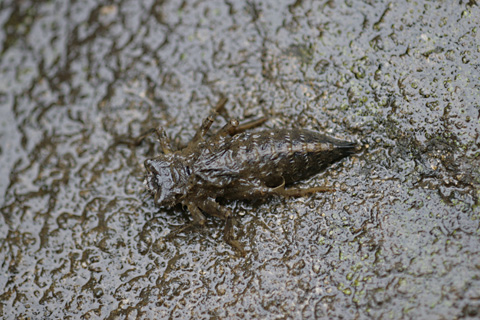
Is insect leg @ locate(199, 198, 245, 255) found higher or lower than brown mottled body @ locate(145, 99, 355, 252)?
lower

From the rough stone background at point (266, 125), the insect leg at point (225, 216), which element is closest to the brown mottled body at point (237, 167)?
the insect leg at point (225, 216)

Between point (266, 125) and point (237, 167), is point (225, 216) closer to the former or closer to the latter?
point (237, 167)

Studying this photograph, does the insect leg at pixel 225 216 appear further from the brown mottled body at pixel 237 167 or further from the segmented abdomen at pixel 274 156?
the segmented abdomen at pixel 274 156

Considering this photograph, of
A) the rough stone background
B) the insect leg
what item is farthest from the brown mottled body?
the rough stone background

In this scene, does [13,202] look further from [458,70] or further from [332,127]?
[458,70]

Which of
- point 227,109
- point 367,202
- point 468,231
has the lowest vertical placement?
point 468,231

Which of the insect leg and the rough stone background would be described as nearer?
the rough stone background

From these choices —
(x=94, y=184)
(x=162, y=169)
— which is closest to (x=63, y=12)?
(x=94, y=184)

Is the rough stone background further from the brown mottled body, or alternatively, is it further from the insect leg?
the brown mottled body
